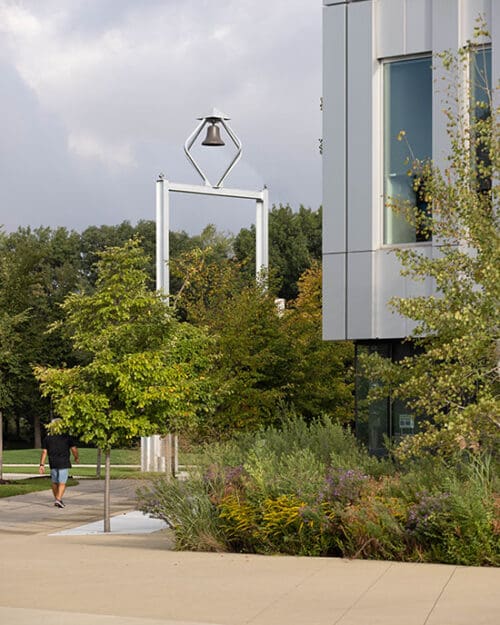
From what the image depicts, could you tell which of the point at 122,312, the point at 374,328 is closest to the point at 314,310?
the point at 374,328

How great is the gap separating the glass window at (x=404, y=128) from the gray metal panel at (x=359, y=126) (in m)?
0.32

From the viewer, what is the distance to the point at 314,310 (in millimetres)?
29547

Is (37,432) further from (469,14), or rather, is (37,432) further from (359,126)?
(469,14)

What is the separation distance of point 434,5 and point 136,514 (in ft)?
34.1

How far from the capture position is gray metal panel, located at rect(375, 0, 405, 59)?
65.3ft

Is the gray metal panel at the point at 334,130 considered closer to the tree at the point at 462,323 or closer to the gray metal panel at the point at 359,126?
the gray metal panel at the point at 359,126

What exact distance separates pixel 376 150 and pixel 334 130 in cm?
91

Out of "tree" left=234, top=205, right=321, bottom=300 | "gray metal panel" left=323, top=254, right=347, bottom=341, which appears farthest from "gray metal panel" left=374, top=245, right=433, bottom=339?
"tree" left=234, top=205, right=321, bottom=300

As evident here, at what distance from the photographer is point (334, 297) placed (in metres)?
19.9

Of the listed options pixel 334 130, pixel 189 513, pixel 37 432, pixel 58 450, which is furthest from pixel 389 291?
pixel 37 432

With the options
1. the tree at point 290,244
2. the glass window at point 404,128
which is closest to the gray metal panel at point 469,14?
the glass window at point 404,128

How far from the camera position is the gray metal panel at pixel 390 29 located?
1989 centimetres

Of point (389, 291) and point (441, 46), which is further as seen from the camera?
point (389, 291)

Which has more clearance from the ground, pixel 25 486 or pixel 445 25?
pixel 445 25
